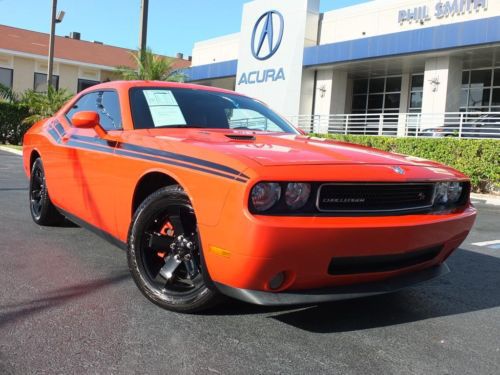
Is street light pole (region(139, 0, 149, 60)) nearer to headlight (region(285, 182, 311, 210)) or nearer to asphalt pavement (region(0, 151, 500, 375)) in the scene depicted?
asphalt pavement (region(0, 151, 500, 375))

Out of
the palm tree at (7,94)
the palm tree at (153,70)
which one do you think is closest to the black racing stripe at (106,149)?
the palm tree at (153,70)

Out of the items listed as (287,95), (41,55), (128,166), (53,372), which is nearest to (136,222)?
(128,166)

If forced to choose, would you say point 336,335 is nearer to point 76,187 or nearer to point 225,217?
point 225,217

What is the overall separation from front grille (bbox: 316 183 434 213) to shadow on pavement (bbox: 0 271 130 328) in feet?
5.60

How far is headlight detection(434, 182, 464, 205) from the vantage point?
3194mm

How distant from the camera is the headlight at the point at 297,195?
2596mm

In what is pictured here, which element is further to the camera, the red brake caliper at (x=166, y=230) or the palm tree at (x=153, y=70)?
the palm tree at (x=153, y=70)

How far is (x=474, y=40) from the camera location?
17391 mm

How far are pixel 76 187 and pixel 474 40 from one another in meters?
16.5

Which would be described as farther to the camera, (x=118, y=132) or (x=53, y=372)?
(x=118, y=132)

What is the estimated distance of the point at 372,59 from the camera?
2106 cm

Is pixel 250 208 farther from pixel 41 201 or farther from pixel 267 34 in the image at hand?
pixel 267 34

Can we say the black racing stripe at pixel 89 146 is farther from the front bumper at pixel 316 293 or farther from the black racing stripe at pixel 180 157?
the front bumper at pixel 316 293

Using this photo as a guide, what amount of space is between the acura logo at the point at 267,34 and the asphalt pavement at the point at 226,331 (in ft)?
71.4
